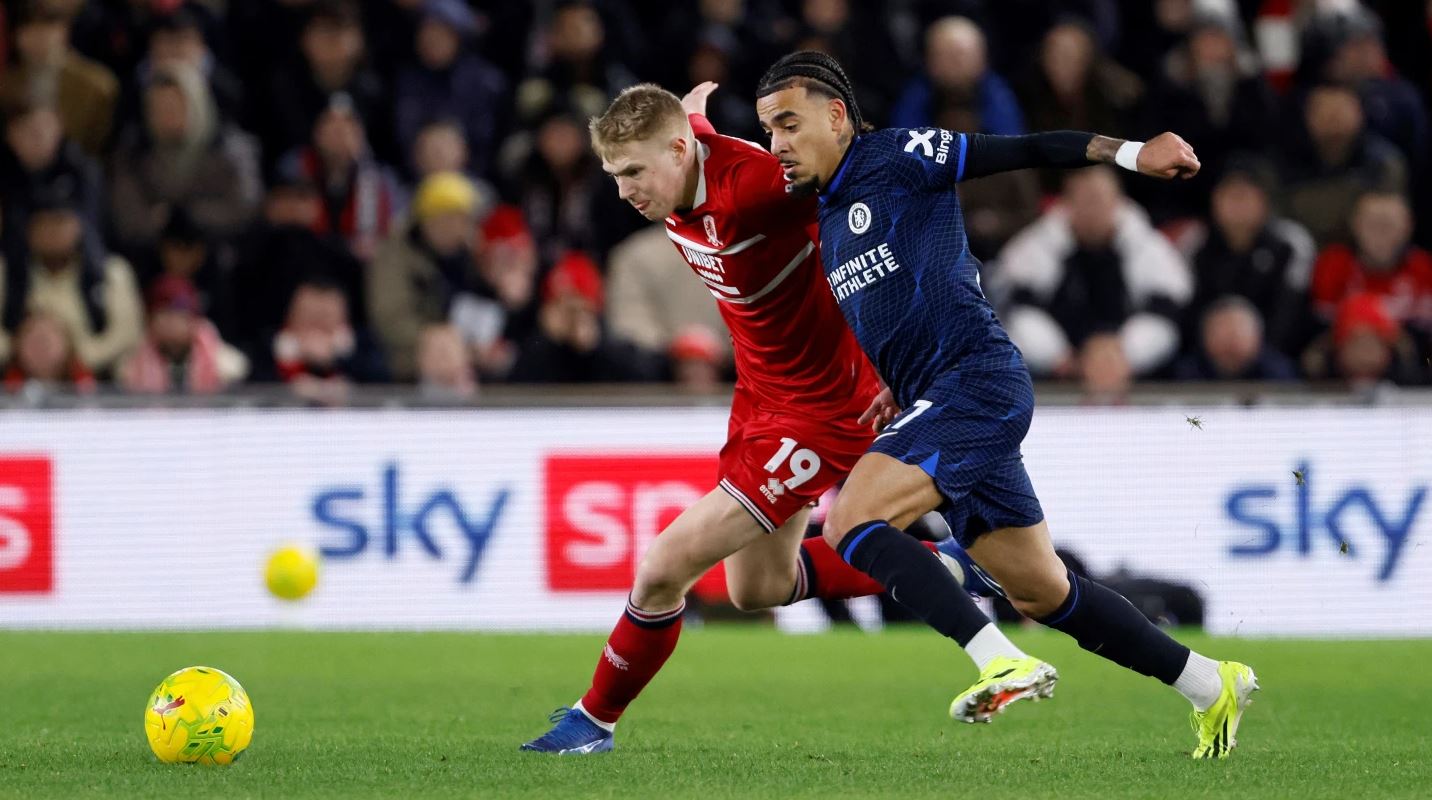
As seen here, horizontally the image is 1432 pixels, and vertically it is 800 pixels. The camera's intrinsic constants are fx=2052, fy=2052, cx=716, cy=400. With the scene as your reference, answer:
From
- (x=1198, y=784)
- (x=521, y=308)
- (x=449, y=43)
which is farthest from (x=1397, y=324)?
(x=1198, y=784)

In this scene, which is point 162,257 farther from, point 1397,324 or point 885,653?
point 1397,324

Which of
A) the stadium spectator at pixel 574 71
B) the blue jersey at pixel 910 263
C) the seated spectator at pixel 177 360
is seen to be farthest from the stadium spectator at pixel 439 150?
the blue jersey at pixel 910 263

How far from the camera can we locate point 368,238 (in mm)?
13453

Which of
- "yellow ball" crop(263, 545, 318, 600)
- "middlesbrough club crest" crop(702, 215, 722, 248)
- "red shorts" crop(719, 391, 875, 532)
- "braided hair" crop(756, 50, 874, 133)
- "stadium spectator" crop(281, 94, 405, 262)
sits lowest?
"yellow ball" crop(263, 545, 318, 600)

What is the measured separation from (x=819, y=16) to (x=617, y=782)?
913cm

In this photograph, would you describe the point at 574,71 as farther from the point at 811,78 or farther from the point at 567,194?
the point at 811,78

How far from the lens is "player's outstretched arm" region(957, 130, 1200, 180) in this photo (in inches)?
217

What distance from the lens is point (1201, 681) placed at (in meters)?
6.07

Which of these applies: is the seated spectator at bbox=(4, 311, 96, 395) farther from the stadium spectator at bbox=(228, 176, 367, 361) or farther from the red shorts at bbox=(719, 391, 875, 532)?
the red shorts at bbox=(719, 391, 875, 532)

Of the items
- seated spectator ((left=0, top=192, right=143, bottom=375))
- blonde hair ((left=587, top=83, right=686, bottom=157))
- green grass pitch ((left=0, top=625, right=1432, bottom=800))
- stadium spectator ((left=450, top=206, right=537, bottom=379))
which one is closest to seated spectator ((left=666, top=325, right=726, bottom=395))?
stadium spectator ((left=450, top=206, right=537, bottom=379))

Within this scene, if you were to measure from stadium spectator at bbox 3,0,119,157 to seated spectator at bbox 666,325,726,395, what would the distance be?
14.8 feet

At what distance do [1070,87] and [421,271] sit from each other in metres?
4.48

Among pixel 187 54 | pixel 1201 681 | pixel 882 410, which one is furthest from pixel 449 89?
pixel 1201 681

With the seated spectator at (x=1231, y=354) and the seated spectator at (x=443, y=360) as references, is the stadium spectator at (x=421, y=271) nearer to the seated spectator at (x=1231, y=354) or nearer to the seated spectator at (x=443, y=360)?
the seated spectator at (x=443, y=360)
